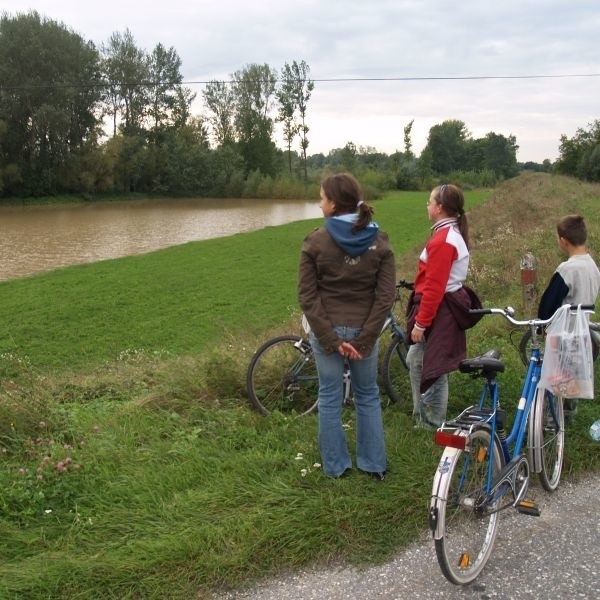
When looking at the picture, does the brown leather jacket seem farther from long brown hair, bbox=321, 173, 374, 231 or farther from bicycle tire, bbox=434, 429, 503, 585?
bicycle tire, bbox=434, 429, 503, 585

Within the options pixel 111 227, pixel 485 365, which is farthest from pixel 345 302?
pixel 111 227

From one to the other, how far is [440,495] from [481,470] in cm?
45

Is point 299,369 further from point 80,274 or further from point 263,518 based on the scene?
point 80,274

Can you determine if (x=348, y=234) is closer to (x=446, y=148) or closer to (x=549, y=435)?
(x=549, y=435)

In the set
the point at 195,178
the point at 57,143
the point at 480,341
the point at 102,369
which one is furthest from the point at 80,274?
the point at 195,178

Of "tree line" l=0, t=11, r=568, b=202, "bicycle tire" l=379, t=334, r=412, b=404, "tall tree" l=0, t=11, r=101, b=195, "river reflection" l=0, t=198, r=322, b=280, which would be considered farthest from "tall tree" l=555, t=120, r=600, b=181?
"bicycle tire" l=379, t=334, r=412, b=404

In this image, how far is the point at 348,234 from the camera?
11.2 ft

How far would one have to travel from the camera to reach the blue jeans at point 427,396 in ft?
14.0

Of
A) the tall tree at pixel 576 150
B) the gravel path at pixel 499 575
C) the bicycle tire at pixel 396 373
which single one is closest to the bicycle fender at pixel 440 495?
the gravel path at pixel 499 575

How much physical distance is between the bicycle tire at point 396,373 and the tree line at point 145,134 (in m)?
49.1

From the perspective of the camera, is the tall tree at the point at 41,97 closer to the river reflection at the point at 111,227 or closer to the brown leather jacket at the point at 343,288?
the river reflection at the point at 111,227

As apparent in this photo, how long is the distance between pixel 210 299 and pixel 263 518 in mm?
13418

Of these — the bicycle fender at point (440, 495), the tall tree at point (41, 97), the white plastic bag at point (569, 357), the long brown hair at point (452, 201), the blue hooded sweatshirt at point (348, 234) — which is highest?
the tall tree at point (41, 97)

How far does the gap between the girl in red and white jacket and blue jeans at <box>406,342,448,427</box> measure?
0.08 meters
